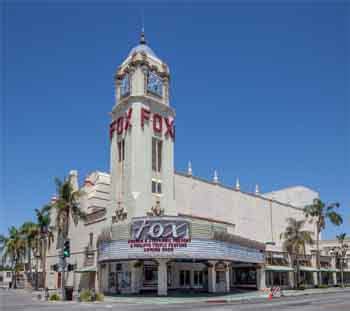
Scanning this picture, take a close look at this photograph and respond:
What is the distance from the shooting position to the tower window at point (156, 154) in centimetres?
5150

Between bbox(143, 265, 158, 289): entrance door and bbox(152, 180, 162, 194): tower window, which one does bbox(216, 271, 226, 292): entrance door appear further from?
bbox(152, 180, 162, 194): tower window

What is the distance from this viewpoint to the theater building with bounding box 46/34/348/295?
40719mm

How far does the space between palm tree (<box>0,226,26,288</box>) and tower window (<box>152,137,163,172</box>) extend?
4034cm

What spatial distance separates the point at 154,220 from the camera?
40.6 m

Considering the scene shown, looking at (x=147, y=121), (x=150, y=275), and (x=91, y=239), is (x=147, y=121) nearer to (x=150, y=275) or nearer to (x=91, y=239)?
(x=150, y=275)

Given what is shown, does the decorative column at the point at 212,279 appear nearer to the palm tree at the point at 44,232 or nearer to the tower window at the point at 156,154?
the tower window at the point at 156,154

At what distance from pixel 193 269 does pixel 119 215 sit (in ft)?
35.3

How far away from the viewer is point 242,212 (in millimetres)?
65938

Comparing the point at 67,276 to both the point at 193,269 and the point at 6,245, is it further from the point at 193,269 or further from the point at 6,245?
the point at 6,245

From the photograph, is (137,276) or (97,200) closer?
(137,276)

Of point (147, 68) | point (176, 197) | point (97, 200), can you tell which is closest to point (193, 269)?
point (176, 197)

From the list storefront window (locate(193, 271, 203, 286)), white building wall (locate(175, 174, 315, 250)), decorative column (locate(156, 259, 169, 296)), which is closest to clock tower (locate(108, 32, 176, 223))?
white building wall (locate(175, 174, 315, 250))

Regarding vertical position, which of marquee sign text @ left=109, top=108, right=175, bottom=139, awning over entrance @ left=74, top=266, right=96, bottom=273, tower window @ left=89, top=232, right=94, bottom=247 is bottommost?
awning over entrance @ left=74, top=266, right=96, bottom=273

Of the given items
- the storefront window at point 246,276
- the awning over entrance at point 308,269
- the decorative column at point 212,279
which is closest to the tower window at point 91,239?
the decorative column at point 212,279
